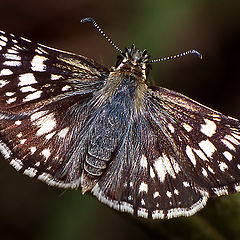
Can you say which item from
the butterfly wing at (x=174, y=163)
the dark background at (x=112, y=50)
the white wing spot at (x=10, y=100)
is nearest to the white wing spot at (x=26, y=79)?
the white wing spot at (x=10, y=100)

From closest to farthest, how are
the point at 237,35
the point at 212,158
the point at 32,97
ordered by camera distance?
1. the point at 212,158
2. the point at 32,97
3. the point at 237,35

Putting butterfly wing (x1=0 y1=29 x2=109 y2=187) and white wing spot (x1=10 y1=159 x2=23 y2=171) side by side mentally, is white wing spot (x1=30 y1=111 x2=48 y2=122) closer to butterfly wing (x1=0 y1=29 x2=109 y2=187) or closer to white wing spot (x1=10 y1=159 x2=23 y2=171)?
butterfly wing (x1=0 y1=29 x2=109 y2=187)

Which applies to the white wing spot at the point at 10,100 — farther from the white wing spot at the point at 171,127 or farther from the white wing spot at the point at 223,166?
the white wing spot at the point at 223,166

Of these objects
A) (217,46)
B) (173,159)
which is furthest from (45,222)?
(217,46)

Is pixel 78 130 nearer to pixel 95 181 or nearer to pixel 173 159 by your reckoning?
pixel 95 181

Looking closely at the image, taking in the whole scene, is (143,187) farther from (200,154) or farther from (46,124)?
(46,124)

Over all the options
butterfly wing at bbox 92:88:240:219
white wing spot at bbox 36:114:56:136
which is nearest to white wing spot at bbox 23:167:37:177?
white wing spot at bbox 36:114:56:136

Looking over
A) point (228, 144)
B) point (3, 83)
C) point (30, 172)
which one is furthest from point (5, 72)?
point (228, 144)
